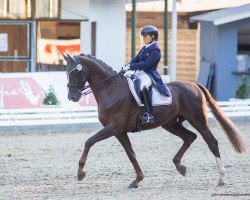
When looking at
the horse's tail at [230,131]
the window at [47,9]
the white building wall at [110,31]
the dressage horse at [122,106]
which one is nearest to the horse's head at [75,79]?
the dressage horse at [122,106]

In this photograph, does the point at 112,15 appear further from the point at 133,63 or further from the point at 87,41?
the point at 133,63

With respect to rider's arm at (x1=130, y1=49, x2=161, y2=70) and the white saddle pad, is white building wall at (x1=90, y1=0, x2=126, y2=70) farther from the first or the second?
rider's arm at (x1=130, y1=49, x2=161, y2=70)

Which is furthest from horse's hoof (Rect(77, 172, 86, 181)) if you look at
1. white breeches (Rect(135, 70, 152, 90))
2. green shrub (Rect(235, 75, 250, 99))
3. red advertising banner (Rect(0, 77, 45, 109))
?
green shrub (Rect(235, 75, 250, 99))

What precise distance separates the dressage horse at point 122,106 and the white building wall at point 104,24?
543 inches

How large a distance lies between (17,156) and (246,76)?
11.0 m

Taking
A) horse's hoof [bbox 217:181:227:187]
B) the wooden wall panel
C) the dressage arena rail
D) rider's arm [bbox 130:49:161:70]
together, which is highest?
the wooden wall panel

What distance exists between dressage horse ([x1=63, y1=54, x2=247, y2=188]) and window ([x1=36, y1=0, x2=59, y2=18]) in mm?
13669

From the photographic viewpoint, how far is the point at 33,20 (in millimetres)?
27172

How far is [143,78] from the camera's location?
13.4 metres

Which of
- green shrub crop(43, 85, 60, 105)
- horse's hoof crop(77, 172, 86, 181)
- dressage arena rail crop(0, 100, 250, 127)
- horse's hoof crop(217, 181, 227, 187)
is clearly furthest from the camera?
green shrub crop(43, 85, 60, 105)

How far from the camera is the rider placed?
13.4m

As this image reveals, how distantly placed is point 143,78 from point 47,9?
46.7ft

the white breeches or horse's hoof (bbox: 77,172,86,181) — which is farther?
the white breeches

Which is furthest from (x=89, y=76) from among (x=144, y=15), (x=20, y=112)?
(x=144, y=15)
